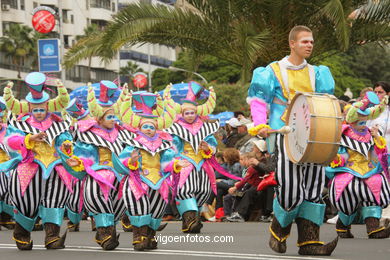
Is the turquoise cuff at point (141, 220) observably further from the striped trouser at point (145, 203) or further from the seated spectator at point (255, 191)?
the seated spectator at point (255, 191)

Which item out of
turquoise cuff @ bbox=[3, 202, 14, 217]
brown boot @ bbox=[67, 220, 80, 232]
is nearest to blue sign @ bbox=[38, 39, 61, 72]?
turquoise cuff @ bbox=[3, 202, 14, 217]

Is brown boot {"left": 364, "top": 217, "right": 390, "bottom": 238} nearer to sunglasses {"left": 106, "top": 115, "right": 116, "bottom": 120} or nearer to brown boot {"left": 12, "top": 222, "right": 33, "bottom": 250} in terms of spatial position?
sunglasses {"left": 106, "top": 115, "right": 116, "bottom": 120}

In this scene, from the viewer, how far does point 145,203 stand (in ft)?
41.8

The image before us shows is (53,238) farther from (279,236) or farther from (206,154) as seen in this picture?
(206,154)

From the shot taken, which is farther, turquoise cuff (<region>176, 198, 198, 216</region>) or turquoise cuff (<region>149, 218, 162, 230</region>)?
turquoise cuff (<region>176, 198, 198, 216</region>)

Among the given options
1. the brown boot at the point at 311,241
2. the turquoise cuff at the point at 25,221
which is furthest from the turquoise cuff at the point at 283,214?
the turquoise cuff at the point at 25,221

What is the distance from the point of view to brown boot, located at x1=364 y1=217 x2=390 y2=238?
45.8ft

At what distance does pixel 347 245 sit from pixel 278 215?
2.06 metres

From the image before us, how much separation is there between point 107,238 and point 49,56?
20449 millimetres

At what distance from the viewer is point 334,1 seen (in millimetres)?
19891

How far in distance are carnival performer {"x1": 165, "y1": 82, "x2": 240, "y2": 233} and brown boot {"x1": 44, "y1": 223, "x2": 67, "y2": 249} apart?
3.30m

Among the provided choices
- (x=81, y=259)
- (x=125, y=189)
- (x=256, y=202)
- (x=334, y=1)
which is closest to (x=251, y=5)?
(x=334, y=1)

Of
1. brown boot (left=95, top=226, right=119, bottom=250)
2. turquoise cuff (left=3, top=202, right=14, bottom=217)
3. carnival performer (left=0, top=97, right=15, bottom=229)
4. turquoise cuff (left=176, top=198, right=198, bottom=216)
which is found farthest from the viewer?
turquoise cuff (left=3, top=202, right=14, bottom=217)

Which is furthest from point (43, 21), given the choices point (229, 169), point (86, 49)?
point (229, 169)
